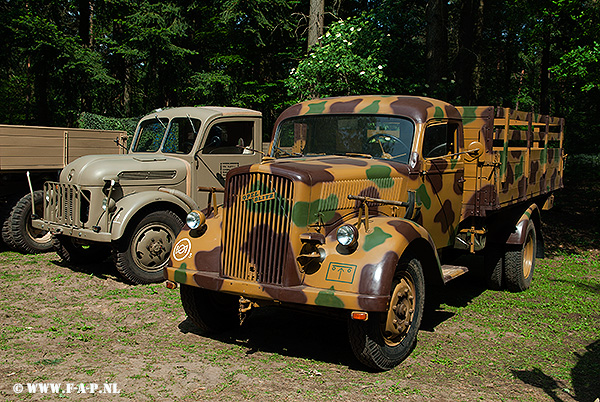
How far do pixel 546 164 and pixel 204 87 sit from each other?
12554 mm

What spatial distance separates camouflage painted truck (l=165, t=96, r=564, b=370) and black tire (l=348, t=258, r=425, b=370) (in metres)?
0.01

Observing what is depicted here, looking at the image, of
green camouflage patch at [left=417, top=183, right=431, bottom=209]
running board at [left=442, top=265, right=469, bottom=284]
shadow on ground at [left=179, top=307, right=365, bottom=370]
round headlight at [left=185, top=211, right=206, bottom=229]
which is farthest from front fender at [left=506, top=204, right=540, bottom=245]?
round headlight at [left=185, top=211, right=206, bottom=229]

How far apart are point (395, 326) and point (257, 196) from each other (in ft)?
5.13

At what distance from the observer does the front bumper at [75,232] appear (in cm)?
711

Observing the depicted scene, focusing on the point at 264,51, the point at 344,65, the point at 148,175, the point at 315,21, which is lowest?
the point at 148,175

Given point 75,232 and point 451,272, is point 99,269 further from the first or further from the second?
point 451,272

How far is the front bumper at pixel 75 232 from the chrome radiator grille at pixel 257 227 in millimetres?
2904

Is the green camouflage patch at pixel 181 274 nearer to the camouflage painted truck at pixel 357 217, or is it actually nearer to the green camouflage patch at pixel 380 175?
the camouflage painted truck at pixel 357 217

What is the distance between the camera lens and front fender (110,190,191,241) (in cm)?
704

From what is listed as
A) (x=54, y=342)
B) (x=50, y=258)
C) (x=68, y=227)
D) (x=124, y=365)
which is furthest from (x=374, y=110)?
(x=50, y=258)

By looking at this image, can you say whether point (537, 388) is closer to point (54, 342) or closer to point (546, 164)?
point (54, 342)

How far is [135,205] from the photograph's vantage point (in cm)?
724

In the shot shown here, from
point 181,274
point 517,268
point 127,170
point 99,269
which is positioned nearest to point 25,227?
point 99,269

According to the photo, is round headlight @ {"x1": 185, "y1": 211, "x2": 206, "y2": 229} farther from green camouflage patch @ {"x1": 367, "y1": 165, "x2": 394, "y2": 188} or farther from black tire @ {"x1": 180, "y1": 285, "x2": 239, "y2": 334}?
green camouflage patch @ {"x1": 367, "y1": 165, "x2": 394, "y2": 188}
